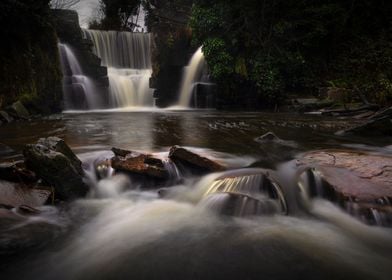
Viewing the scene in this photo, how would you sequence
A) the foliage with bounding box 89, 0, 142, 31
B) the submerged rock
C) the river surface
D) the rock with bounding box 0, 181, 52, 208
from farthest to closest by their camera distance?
the foliage with bounding box 89, 0, 142, 31 < the rock with bounding box 0, 181, 52, 208 < the submerged rock < the river surface

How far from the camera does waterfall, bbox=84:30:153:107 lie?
20.2m

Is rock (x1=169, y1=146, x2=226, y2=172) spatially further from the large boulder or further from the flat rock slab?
the flat rock slab

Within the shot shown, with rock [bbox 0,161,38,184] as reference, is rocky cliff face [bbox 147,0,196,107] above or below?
above

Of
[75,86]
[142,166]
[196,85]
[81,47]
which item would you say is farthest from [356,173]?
[81,47]

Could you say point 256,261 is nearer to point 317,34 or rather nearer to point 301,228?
point 301,228

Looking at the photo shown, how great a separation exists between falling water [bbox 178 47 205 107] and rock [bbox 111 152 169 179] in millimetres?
15305

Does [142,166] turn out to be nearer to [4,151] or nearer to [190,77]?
[4,151]

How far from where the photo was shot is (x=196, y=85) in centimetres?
1939

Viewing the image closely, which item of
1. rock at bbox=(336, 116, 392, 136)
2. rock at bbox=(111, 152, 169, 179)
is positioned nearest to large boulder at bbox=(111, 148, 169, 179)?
rock at bbox=(111, 152, 169, 179)

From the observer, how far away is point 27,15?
1223 centimetres

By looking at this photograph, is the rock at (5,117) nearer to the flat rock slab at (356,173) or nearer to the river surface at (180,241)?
the river surface at (180,241)

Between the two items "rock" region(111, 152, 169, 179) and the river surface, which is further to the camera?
"rock" region(111, 152, 169, 179)

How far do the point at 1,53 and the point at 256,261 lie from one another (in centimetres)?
1297

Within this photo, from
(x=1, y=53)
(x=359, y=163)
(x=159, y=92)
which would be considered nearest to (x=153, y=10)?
(x=159, y=92)
